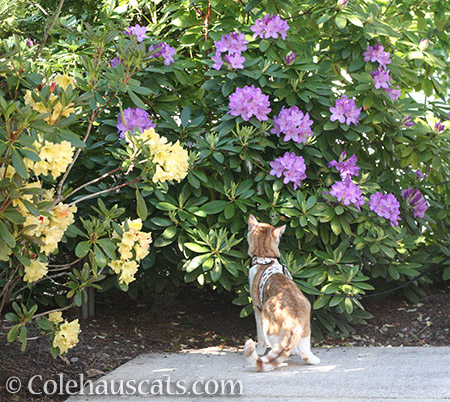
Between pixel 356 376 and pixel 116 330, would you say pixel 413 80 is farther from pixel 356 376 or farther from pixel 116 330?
pixel 116 330

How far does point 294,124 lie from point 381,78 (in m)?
0.76

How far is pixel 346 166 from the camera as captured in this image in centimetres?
469

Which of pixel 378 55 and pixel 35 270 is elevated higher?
pixel 378 55

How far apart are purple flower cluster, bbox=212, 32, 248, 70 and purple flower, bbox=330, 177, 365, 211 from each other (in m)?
1.08

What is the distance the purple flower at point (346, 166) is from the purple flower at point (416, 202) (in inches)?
28.1

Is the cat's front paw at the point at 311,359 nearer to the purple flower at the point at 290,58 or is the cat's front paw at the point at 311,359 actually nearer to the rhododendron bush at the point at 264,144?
the rhododendron bush at the point at 264,144

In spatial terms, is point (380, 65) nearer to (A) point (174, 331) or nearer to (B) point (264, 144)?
(B) point (264, 144)

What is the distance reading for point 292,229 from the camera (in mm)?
4688

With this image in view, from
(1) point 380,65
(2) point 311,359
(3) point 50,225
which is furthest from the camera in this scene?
(1) point 380,65

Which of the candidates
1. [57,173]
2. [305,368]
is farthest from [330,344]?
[57,173]

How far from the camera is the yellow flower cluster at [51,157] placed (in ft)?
8.96

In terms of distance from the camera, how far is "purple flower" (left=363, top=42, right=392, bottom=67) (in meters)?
4.76

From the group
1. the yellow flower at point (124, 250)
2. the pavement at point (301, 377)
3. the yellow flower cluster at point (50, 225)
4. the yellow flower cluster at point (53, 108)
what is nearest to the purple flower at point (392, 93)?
the pavement at point (301, 377)

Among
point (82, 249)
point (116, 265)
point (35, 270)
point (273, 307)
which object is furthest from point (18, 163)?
point (273, 307)
